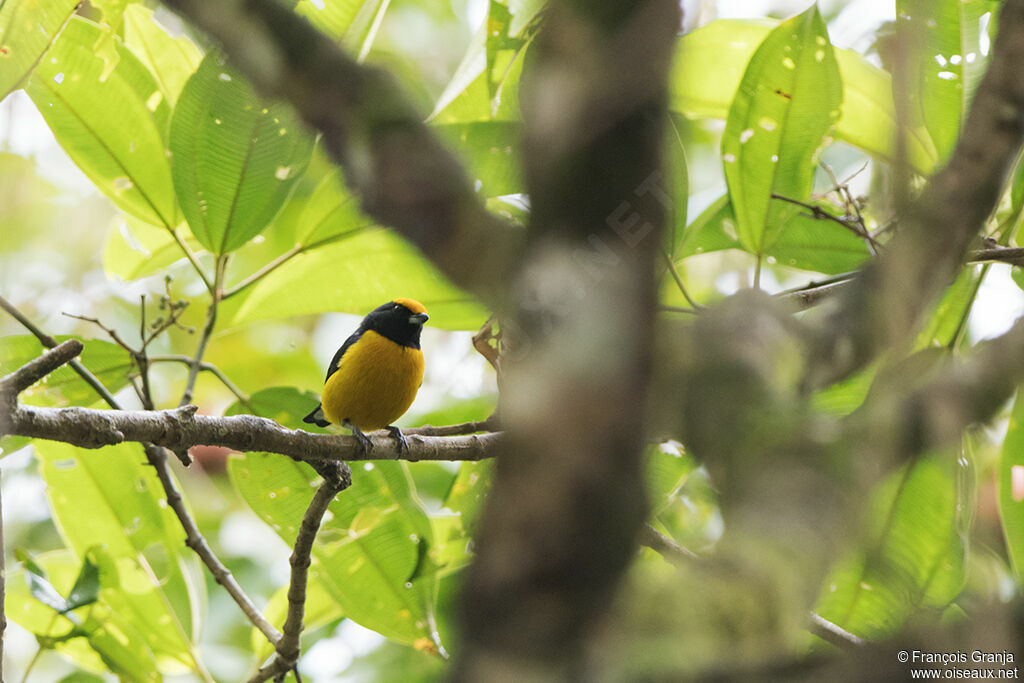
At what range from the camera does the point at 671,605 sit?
55 centimetres

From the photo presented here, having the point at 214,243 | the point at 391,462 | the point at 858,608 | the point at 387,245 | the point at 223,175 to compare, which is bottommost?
the point at 858,608

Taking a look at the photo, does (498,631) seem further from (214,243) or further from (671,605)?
(214,243)

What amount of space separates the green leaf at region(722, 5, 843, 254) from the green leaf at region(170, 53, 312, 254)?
3.46 ft

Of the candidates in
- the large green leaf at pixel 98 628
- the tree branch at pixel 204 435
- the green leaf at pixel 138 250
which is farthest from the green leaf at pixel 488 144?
the large green leaf at pixel 98 628

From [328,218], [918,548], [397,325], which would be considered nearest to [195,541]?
[328,218]

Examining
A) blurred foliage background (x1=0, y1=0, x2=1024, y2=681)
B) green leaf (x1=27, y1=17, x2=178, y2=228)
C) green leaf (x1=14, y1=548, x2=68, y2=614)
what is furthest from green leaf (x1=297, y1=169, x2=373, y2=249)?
green leaf (x1=14, y1=548, x2=68, y2=614)

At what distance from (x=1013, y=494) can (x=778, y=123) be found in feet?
3.46

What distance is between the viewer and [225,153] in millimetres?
2102

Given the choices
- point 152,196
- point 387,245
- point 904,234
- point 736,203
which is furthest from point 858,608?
point 152,196

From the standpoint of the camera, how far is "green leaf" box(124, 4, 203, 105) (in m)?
2.38

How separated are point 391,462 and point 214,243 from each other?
714 mm

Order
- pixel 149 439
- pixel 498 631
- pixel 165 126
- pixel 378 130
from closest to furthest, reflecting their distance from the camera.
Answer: pixel 498 631 < pixel 378 130 < pixel 149 439 < pixel 165 126

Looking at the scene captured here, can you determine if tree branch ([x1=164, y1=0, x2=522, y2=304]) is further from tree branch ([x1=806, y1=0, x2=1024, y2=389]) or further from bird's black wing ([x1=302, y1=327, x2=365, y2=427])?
bird's black wing ([x1=302, y1=327, x2=365, y2=427])

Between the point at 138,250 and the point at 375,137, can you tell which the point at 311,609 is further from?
the point at 375,137
